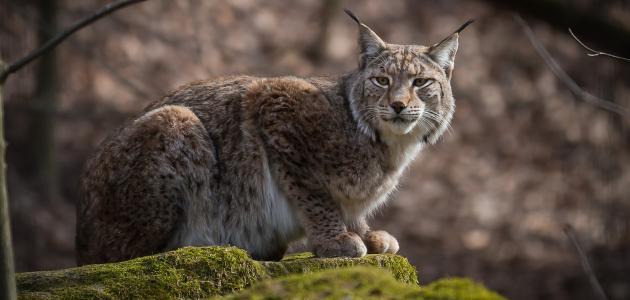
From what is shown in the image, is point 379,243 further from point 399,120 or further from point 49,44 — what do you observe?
point 49,44

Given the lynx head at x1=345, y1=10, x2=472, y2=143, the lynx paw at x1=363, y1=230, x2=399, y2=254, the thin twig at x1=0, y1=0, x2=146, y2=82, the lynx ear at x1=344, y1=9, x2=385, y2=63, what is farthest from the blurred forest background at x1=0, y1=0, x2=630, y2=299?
the thin twig at x1=0, y1=0, x2=146, y2=82

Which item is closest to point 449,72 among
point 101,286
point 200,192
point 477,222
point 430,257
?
point 200,192

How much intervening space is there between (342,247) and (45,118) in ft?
22.6

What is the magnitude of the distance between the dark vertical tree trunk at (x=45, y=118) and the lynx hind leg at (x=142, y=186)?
5.86 metres

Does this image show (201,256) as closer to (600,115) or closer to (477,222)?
(477,222)

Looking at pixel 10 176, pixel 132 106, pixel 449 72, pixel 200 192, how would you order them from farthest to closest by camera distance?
pixel 132 106 < pixel 10 176 < pixel 449 72 < pixel 200 192

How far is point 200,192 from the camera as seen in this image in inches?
224

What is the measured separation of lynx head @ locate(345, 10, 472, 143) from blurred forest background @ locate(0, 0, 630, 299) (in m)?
4.57

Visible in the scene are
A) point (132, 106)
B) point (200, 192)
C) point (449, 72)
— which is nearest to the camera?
point (200, 192)

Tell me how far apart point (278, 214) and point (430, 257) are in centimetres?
614

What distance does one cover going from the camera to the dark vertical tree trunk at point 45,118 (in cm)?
1128

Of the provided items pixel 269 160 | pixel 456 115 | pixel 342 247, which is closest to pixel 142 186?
pixel 269 160

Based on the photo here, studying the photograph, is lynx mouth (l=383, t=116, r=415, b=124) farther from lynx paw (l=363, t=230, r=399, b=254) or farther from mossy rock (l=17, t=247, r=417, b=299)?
mossy rock (l=17, t=247, r=417, b=299)

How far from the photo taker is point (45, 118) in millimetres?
11422
